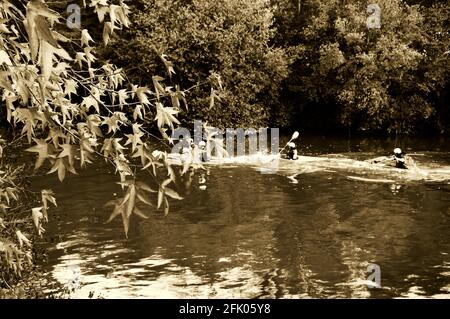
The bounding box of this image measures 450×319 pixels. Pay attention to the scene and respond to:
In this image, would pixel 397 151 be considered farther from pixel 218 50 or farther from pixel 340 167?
pixel 218 50

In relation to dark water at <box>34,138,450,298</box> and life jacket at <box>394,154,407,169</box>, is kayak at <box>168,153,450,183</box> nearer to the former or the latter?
life jacket at <box>394,154,407,169</box>

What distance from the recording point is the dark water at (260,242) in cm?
1374

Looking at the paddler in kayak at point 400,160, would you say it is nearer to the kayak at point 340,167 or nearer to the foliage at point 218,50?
the kayak at point 340,167

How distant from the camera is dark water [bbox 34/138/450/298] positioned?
45.1ft

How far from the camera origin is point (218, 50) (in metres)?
41.6

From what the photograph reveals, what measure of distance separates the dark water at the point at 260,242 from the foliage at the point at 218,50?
16.4 metres

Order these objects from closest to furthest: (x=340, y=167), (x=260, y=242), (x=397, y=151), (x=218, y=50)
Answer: (x=260, y=242) < (x=397, y=151) < (x=340, y=167) < (x=218, y=50)

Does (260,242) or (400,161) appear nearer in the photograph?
(260,242)

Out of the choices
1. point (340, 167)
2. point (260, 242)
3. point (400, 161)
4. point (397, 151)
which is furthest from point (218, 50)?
point (260, 242)

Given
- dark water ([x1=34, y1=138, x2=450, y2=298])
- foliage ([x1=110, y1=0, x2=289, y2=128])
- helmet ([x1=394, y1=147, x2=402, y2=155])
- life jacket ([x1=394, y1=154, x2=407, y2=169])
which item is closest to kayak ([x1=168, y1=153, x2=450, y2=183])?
life jacket ([x1=394, y1=154, x2=407, y2=169])

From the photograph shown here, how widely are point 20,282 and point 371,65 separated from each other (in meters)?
32.8

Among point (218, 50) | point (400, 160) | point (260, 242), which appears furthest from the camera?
point (218, 50)

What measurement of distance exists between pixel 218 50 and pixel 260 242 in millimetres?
26296

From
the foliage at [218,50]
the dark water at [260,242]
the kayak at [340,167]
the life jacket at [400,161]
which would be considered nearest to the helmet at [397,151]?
the life jacket at [400,161]
